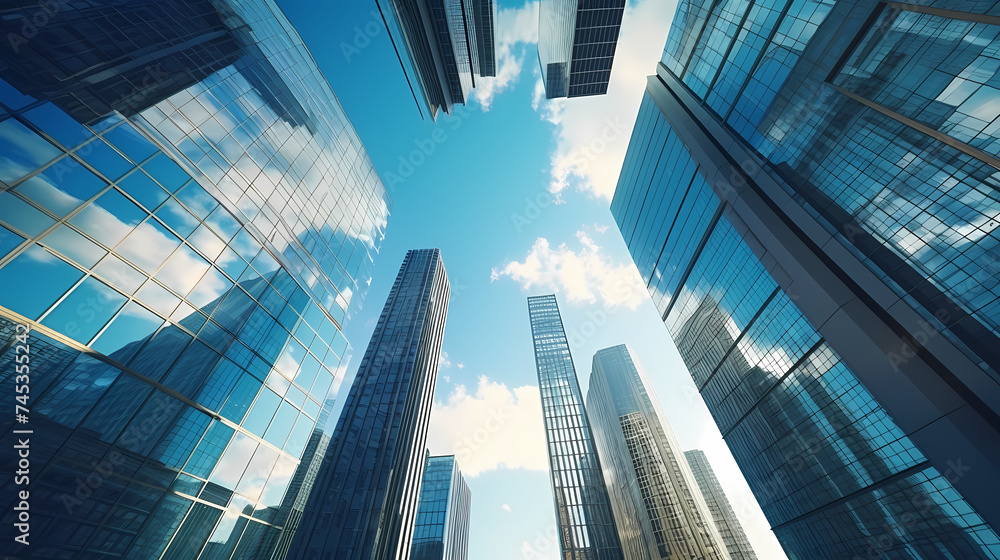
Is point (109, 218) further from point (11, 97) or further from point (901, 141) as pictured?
point (901, 141)

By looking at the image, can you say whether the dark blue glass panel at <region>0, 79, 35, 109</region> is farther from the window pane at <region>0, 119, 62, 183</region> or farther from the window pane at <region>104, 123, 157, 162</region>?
the window pane at <region>104, 123, 157, 162</region>

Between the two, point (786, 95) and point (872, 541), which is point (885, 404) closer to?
point (872, 541)

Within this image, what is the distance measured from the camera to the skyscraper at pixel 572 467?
2179 inches

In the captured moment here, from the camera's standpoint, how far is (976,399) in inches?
517

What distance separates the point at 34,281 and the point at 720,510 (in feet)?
376

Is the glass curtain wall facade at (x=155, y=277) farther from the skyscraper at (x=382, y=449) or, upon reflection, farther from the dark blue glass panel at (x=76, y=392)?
the skyscraper at (x=382, y=449)

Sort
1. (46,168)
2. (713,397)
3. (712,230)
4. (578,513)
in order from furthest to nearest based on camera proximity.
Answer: (578,513)
(713,397)
(712,230)
(46,168)

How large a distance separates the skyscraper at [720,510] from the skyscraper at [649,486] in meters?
13.4

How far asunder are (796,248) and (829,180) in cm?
409

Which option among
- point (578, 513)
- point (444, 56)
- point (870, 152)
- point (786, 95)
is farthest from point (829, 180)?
point (578, 513)

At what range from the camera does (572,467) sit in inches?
2512

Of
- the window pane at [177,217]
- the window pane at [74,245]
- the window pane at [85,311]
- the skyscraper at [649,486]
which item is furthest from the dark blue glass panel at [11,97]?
the skyscraper at [649,486]

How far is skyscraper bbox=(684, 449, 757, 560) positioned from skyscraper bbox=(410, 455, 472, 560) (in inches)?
2144

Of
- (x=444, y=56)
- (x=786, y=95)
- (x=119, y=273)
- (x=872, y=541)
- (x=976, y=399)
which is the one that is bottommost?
(x=872, y=541)
